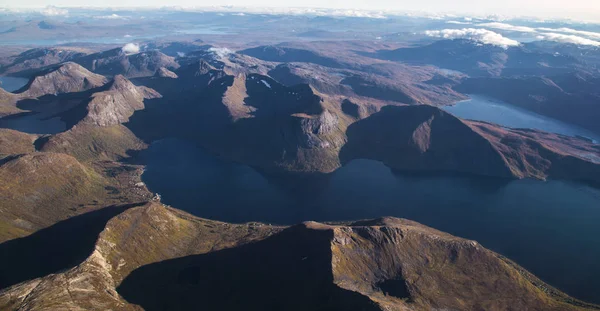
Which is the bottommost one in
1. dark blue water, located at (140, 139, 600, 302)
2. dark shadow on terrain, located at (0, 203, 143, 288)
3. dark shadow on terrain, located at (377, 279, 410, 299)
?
dark blue water, located at (140, 139, 600, 302)

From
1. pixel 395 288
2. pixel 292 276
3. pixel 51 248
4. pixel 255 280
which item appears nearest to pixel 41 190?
pixel 51 248

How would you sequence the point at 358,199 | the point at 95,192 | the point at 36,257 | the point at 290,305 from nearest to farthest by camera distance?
the point at 290,305
the point at 36,257
the point at 95,192
the point at 358,199

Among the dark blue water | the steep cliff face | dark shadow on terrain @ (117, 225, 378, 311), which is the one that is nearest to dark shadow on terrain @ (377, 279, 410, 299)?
dark shadow on terrain @ (117, 225, 378, 311)

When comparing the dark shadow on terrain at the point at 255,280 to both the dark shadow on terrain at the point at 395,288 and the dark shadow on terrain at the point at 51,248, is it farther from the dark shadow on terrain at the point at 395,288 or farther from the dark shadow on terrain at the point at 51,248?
the dark shadow on terrain at the point at 51,248

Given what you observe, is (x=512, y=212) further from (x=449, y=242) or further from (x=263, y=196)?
(x=263, y=196)

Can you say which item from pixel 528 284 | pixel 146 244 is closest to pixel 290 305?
pixel 146 244

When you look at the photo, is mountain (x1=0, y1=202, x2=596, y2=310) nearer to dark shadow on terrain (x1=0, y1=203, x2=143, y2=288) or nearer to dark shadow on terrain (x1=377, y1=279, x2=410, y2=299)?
dark shadow on terrain (x1=377, y1=279, x2=410, y2=299)
